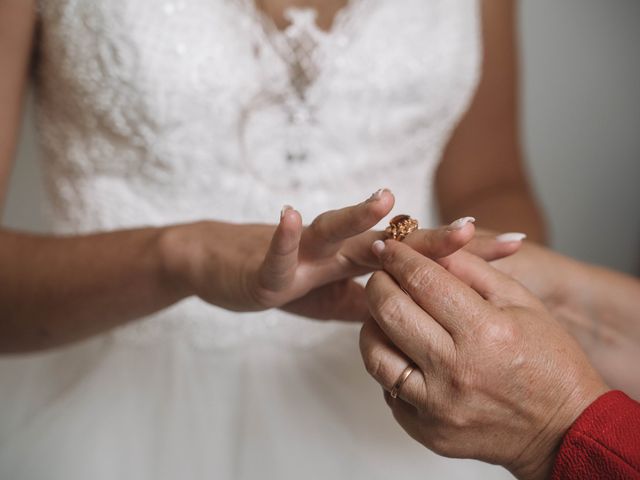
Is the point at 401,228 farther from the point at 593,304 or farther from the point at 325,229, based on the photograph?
the point at 593,304

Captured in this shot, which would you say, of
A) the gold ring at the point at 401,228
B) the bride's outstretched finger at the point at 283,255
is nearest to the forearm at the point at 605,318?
the gold ring at the point at 401,228

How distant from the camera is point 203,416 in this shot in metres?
0.85

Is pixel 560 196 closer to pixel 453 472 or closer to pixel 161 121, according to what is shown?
pixel 453 472

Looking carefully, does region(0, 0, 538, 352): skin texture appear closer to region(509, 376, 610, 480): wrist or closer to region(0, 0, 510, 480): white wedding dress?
region(0, 0, 510, 480): white wedding dress

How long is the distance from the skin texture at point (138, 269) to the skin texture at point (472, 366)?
65mm

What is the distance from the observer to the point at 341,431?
831 millimetres

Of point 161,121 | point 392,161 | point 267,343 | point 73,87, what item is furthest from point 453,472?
point 73,87

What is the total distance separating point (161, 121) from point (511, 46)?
0.71 metres

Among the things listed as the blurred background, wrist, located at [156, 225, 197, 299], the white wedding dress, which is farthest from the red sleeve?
the blurred background

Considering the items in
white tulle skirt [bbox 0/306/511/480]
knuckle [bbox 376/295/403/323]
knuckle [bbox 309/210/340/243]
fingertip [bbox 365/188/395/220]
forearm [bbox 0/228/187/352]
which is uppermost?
fingertip [bbox 365/188/395/220]

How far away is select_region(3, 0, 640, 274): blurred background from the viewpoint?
154 cm

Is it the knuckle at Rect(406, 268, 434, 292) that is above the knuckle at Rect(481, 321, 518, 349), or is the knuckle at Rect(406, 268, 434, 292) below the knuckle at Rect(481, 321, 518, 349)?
above

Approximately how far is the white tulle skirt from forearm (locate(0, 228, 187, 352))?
12 cm

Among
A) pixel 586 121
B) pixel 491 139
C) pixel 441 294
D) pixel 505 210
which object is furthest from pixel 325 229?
pixel 586 121
